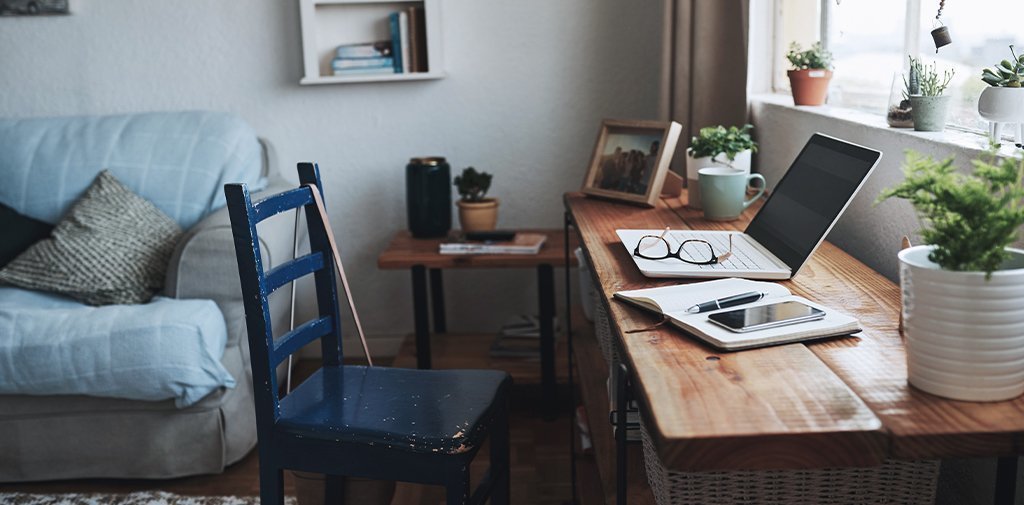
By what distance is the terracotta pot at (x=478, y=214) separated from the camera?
3066 millimetres

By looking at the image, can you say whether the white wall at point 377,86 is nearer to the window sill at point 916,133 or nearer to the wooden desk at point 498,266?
the wooden desk at point 498,266

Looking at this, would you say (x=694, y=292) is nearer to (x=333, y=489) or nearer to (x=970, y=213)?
(x=970, y=213)

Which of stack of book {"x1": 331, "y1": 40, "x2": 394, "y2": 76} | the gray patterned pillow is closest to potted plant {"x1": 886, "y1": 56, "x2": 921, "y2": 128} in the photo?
stack of book {"x1": 331, "y1": 40, "x2": 394, "y2": 76}

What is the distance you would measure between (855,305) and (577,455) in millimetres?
1106

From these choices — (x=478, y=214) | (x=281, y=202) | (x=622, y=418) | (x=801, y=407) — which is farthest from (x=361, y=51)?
(x=801, y=407)

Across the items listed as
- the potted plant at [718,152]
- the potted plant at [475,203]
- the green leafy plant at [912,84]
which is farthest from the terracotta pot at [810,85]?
the potted plant at [475,203]

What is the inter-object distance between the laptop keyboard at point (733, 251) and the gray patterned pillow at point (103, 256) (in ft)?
5.23

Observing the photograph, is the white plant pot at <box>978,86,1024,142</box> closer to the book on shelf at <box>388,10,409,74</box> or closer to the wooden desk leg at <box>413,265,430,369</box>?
the wooden desk leg at <box>413,265,430,369</box>

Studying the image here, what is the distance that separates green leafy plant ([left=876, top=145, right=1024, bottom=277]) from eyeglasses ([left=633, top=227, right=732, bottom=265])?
0.62 metres

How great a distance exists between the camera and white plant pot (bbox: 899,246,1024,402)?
3.04 ft

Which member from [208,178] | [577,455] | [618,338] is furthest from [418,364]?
[618,338]

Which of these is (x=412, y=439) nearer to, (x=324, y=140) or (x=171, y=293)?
(x=171, y=293)

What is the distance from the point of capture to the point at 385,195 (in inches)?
133

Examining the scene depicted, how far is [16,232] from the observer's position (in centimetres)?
289
